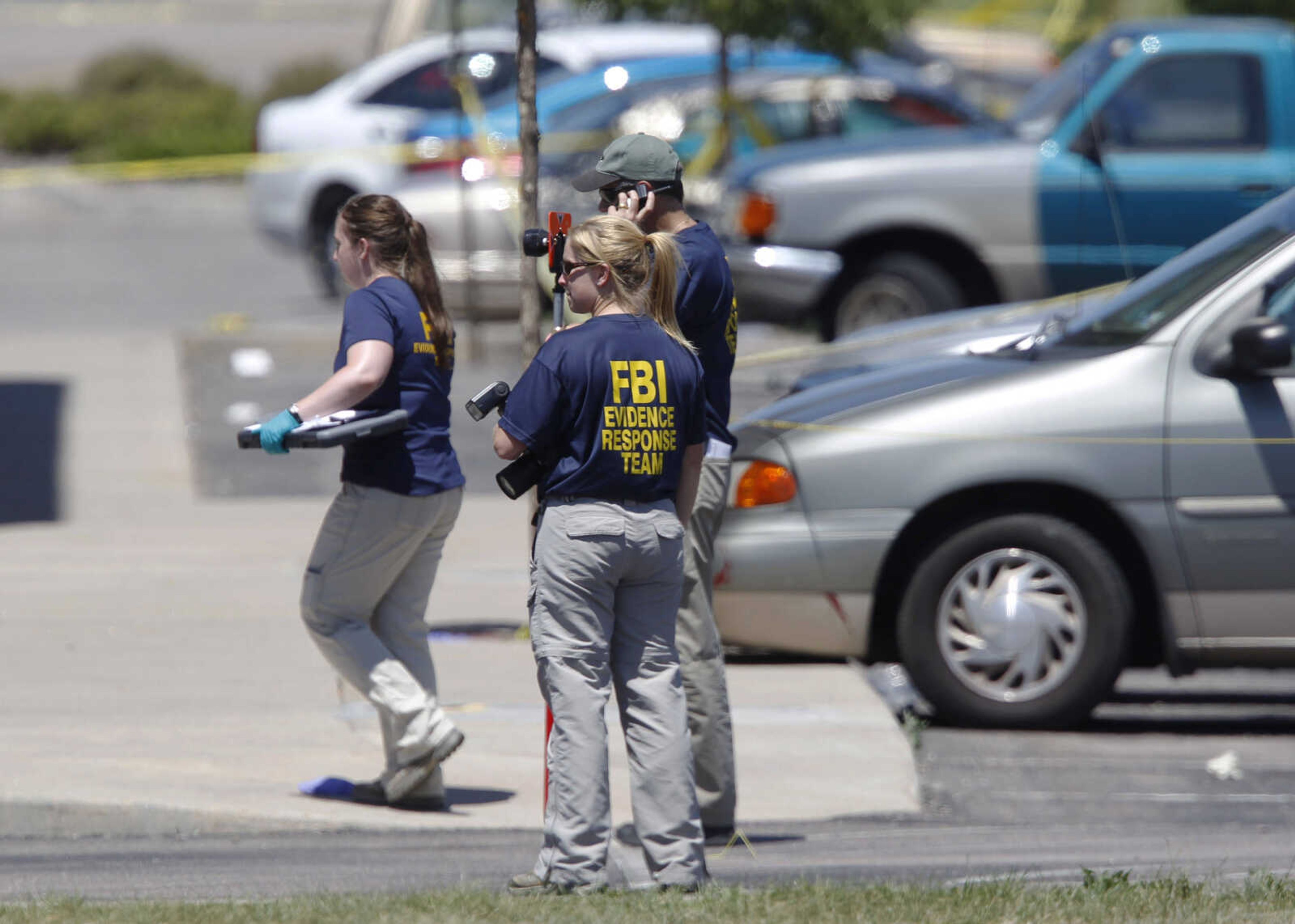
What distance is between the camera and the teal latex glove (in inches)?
208

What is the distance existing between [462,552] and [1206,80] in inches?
199

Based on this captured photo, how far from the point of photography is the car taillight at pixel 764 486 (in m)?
6.96

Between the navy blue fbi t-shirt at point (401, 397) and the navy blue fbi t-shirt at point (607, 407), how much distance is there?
0.95 m

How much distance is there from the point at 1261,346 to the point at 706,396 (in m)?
2.18

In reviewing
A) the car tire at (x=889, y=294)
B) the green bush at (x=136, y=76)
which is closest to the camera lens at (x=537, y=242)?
the car tire at (x=889, y=294)

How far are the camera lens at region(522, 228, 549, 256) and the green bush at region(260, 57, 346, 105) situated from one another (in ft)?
89.6

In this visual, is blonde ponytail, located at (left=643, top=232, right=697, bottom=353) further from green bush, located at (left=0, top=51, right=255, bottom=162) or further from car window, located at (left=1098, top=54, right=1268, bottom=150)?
green bush, located at (left=0, top=51, right=255, bottom=162)

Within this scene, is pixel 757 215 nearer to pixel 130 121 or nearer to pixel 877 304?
pixel 877 304

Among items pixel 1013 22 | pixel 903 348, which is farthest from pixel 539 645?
pixel 1013 22

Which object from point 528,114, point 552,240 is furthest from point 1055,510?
point 552,240

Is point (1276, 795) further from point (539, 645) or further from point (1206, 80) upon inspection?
point (1206, 80)

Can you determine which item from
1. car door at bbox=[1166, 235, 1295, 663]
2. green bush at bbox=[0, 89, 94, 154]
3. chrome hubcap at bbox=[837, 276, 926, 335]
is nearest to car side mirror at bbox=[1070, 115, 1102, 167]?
chrome hubcap at bbox=[837, 276, 926, 335]

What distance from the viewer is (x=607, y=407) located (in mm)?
4613

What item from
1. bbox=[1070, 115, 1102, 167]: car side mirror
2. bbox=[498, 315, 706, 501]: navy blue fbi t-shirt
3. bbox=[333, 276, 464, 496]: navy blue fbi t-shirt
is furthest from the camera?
bbox=[1070, 115, 1102, 167]: car side mirror
